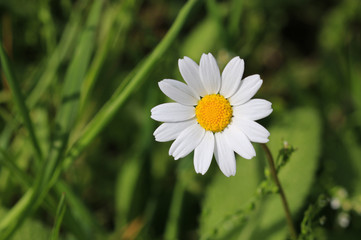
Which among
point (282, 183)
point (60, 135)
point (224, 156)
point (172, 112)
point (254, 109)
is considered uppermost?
point (60, 135)

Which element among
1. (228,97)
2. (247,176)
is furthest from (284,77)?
(228,97)

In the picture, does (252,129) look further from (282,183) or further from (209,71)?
(282,183)

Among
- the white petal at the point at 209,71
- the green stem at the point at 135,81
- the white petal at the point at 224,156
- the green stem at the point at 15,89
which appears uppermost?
the green stem at the point at 15,89

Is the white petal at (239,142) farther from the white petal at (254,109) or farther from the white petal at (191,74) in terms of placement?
the white petal at (191,74)

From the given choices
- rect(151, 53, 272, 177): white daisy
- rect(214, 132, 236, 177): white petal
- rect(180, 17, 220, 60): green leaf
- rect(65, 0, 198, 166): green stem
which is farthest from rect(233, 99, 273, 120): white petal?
rect(180, 17, 220, 60): green leaf

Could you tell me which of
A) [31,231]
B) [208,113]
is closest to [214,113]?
[208,113]

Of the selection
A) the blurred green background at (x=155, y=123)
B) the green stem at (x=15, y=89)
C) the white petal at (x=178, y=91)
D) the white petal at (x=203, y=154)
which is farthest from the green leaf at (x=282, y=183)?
the green stem at (x=15, y=89)
